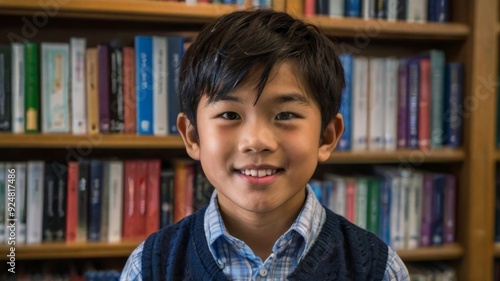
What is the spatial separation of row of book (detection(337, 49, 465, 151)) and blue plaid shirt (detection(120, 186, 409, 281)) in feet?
2.65

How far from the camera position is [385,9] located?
161 cm

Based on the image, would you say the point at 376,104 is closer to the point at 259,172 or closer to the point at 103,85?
the point at 103,85

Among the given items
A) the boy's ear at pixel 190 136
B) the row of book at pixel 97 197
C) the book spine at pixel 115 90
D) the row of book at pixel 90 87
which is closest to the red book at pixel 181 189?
the row of book at pixel 97 197

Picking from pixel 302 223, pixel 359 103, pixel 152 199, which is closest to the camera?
pixel 302 223

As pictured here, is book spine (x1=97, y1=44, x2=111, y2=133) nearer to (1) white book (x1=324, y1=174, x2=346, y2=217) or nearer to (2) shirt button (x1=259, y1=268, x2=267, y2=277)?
(1) white book (x1=324, y1=174, x2=346, y2=217)

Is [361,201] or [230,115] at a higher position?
[230,115]

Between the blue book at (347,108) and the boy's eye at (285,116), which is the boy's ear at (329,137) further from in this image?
the blue book at (347,108)

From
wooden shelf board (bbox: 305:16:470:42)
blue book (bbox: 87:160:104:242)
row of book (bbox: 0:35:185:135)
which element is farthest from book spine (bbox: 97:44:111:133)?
wooden shelf board (bbox: 305:16:470:42)

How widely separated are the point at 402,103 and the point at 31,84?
1060 mm

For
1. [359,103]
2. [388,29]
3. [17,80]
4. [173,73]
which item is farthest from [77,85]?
[388,29]

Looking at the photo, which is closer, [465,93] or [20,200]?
[20,200]

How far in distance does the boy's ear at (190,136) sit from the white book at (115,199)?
26.0 inches

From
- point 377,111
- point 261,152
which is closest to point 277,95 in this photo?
point 261,152

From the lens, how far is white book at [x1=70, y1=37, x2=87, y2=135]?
143 cm
